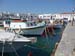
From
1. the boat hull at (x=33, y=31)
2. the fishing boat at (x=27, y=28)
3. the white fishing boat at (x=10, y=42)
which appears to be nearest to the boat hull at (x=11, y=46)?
the white fishing boat at (x=10, y=42)

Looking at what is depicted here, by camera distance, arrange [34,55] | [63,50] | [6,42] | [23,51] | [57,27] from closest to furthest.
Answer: [63,50] → [6,42] → [34,55] → [23,51] → [57,27]

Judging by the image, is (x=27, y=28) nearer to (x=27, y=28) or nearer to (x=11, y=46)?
(x=27, y=28)

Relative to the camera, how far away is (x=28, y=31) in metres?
41.2

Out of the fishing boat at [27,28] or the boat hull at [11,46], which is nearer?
the boat hull at [11,46]

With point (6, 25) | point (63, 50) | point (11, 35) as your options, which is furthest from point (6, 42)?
point (6, 25)

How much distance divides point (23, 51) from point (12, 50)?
11.0ft

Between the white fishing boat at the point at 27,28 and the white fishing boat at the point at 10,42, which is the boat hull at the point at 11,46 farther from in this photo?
the white fishing boat at the point at 27,28

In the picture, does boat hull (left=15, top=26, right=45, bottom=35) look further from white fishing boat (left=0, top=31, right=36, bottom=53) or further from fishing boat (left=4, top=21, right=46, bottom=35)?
white fishing boat (left=0, top=31, right=36, bottom=53)

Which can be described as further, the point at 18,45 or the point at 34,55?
the point at 34,55

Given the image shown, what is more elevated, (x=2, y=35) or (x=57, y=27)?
(x=2, y=35)

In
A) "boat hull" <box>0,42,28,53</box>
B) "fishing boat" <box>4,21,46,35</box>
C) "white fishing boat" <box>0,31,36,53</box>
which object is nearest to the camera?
"white fishing boat" <box>0,31,36,53</box>

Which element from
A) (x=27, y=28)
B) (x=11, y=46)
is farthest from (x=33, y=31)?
(x=11, y=46)

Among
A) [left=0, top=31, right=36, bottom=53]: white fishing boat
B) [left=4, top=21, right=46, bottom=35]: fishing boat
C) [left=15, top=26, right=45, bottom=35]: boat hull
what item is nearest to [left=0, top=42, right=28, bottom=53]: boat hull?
[left=0, top=31, right=36, bottom=53]: white fishing boat

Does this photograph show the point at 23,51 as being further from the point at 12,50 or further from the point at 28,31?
the point at 28,31
